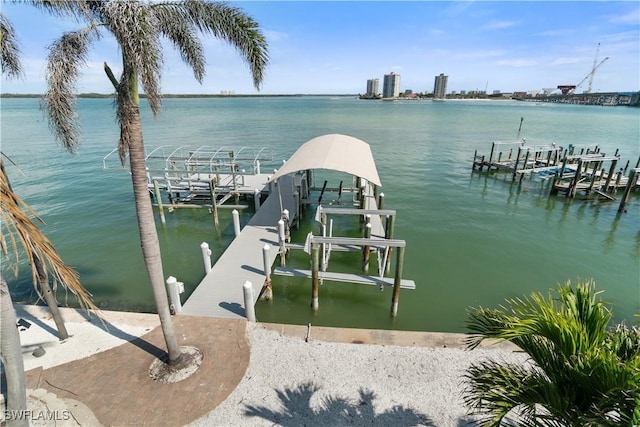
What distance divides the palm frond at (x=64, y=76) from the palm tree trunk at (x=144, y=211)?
662mm

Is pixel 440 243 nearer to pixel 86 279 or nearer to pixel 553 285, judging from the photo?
pixel 553 285

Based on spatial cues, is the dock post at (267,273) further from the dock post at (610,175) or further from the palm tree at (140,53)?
the dock post at (610,175)

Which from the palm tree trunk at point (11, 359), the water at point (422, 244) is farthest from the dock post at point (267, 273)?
the palm tree trunk at point (11, 359)

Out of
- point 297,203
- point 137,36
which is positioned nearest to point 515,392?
point 137,36

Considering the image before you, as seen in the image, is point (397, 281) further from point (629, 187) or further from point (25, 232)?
point (629, 187)

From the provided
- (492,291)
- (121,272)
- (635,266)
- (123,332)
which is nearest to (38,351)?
(123,332)

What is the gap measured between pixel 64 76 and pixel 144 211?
2.25m

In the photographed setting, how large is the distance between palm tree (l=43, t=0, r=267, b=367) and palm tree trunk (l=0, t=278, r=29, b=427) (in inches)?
81.5

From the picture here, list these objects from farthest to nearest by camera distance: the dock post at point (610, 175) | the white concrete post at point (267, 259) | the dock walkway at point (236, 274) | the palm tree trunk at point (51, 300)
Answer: the dock post at point (610, 175) → the white concrete post at point (267, 259) → the dock walkway at point (236, 274) → the palm tree trunk at point (51, 300)

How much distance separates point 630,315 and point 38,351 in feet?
56.8

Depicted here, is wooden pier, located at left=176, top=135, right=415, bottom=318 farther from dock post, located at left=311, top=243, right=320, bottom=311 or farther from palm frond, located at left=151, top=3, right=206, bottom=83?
palm frond, located at left=151, top=3, right=206, bottom=83

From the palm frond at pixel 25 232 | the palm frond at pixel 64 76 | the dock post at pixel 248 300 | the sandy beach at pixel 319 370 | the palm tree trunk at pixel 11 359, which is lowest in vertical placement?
the sandy beach at pixel 319 370

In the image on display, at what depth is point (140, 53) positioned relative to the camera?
4008 mm

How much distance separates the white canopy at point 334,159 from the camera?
476 inches
